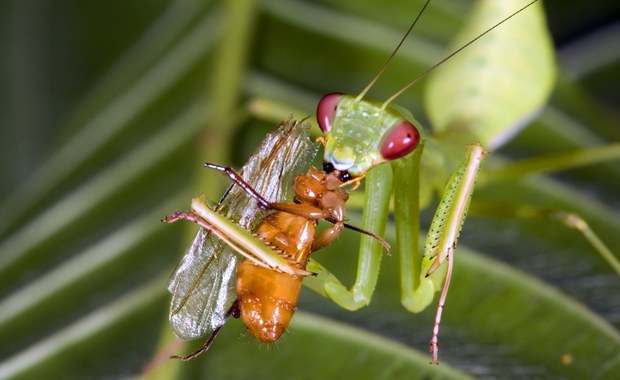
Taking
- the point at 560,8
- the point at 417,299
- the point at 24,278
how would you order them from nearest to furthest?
1. the point at 417,299
2. the point at 24,278
3. the point at 560,8

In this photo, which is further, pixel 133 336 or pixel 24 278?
pixel 24 278

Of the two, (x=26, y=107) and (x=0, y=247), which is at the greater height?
(x=26, y=107)

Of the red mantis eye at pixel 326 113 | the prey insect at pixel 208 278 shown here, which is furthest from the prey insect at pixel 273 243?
the red mantis eye at pixel 326 113

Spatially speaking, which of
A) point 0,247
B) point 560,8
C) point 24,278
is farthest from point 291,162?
point 560,8

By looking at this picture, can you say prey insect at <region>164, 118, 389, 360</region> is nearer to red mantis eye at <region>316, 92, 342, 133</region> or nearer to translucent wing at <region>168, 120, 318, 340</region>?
translucent wing at <region>168, 120, 318, 340</region>

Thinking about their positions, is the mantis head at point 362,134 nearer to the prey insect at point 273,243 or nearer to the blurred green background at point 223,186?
the prey insect at point 273,243

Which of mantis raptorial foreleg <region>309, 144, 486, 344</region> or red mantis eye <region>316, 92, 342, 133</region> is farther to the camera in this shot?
red mantis eye <region>316, 92, 342, 133</region>

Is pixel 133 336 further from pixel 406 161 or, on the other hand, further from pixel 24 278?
pixel 406 161

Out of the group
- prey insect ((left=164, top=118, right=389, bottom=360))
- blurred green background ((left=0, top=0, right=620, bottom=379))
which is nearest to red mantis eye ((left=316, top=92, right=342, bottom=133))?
prey insect ((left=164, top=118, right=389, bottom=360))
